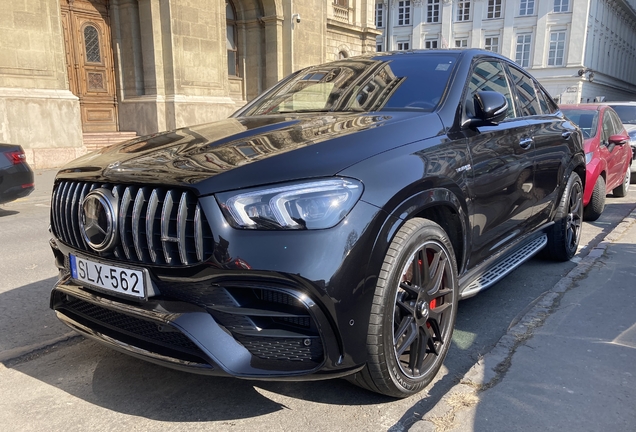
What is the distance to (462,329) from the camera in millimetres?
3506

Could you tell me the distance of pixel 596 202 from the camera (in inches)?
276

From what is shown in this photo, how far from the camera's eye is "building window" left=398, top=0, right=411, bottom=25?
55719 millimetres

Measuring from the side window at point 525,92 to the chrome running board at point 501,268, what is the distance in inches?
42.9

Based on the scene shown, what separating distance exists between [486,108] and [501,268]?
3.91 ft

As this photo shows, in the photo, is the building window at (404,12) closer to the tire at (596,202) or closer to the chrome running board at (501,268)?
the tire at (596,202)

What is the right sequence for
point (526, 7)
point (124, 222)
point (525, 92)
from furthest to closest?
point (526, 7), point (525, 92), point (124, 222)

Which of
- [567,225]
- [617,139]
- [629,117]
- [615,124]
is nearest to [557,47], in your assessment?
[629,117]

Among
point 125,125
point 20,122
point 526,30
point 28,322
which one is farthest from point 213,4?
point 526,30

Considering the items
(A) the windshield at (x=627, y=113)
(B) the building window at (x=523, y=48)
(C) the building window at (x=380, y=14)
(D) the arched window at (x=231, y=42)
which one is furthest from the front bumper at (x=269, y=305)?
(C) the building window at (x=380, y=14)

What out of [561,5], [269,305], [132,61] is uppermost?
[561,5]

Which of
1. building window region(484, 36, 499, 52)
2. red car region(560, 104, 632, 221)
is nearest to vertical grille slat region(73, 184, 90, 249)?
red car region(560, 104, 632, 221)

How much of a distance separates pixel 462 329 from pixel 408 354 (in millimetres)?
991

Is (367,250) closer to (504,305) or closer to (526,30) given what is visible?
(504,305)

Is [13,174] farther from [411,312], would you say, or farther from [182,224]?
[411,312]
